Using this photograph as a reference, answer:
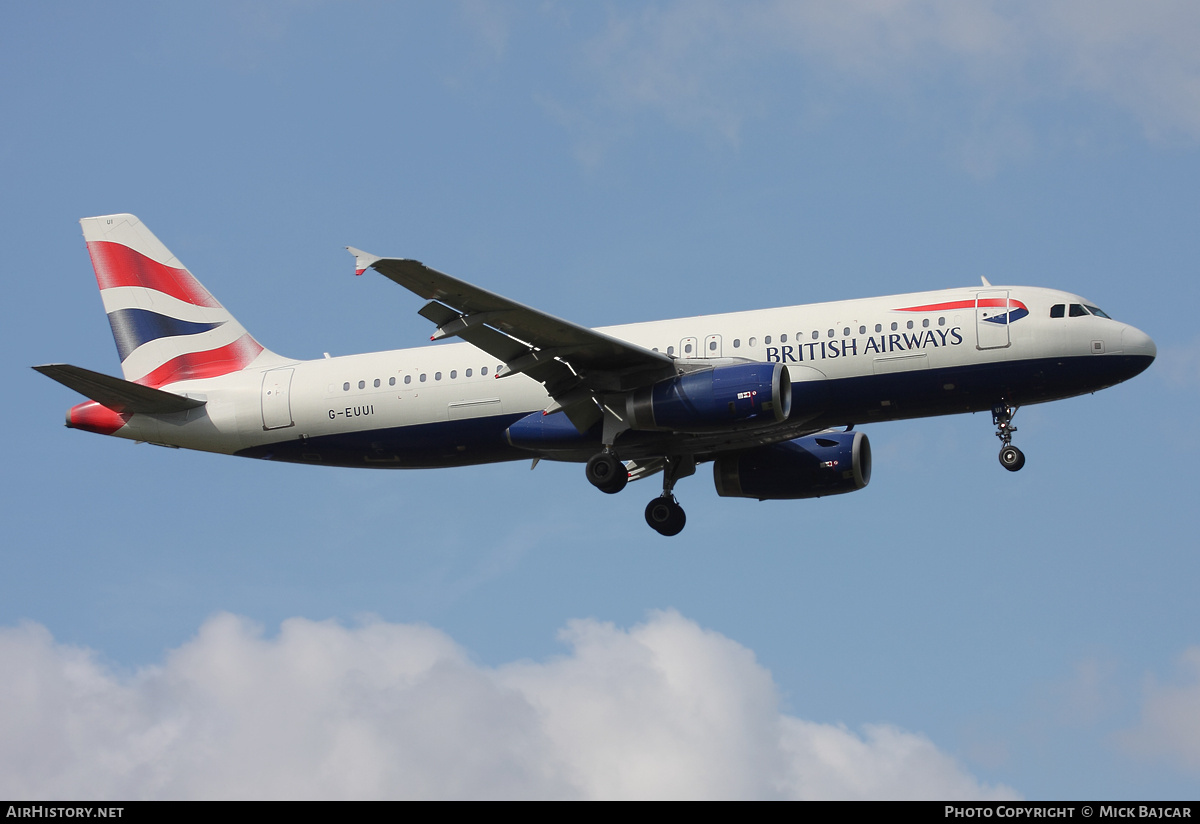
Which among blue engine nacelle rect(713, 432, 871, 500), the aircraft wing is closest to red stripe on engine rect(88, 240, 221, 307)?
the aircraft wing

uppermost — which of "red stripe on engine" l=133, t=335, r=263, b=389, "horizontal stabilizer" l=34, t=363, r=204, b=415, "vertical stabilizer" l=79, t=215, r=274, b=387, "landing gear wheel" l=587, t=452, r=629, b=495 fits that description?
"vertical stabilizer" l=79, t=215, r=274, b=387

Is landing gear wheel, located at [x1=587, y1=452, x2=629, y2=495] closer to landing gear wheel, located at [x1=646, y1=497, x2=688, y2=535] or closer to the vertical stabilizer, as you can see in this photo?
landing gear wheel, located at [x1=646, y1=497, x2=688, y2=535]

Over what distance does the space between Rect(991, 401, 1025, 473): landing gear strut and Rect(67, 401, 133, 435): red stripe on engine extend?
22.8 metres

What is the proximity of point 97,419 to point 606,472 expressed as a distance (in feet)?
46.1

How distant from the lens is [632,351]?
33406 millimetres

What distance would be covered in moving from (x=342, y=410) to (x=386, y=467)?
196 cm

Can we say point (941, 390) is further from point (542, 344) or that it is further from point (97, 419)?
point (97, 419)

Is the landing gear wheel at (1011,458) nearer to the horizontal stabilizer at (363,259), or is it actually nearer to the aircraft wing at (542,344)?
the aircraft wing at (542,344)

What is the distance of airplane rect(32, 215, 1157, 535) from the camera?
33.4 meters

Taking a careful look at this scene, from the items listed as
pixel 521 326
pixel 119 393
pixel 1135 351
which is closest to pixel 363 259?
pixel 521 326
